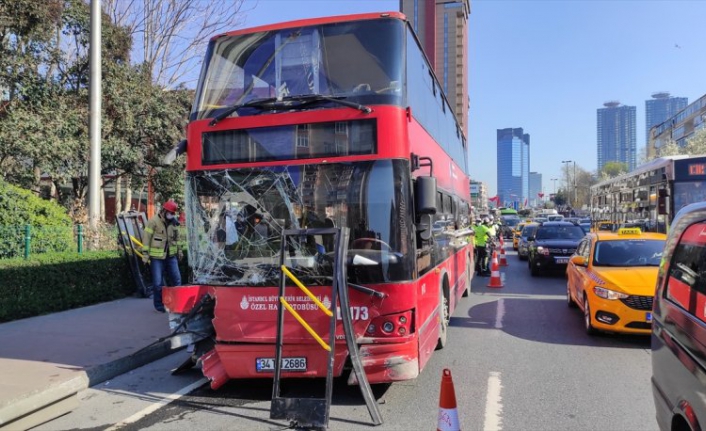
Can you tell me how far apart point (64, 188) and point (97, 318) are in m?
10.0

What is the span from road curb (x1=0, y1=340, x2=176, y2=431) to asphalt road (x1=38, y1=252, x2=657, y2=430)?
12cm

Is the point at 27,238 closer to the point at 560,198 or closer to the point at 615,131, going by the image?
the point at 560,198

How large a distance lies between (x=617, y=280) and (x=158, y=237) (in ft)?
24.6

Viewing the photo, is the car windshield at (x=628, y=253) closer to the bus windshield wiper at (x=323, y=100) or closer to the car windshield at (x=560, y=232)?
the bus windshield wiper at (x=323, y=100)

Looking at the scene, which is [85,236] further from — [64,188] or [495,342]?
[495,342]

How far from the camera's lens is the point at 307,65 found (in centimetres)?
552

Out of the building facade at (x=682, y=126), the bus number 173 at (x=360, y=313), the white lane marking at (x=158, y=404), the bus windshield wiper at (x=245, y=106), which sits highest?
the building facade at (x=682, y=126)

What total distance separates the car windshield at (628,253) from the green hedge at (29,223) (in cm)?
1014

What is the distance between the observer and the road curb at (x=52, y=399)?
4.70 metres

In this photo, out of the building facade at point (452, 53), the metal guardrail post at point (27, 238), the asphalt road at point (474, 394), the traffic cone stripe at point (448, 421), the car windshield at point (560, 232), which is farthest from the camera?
the building facade at point (452, 53)

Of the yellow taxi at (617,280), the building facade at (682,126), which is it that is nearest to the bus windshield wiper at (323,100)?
the yellow taxi at (617,280)

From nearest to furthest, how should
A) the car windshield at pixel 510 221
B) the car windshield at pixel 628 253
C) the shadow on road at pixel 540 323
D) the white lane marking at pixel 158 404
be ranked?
the white lane marking at pixel 158 404
the shadow on road at pixel 540 323
the car windshield at pixel 628 253
the car windshield at pixel 510 221

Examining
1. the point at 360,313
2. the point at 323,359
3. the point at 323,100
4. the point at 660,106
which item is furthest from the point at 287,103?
the point at 660,106

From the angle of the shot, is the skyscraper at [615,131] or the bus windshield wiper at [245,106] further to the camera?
the skyscraper at [615,131]
